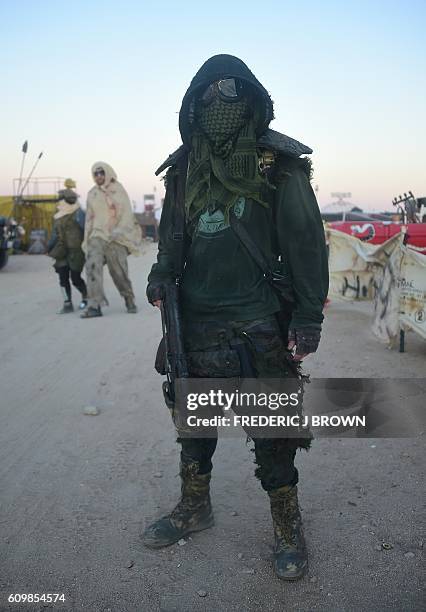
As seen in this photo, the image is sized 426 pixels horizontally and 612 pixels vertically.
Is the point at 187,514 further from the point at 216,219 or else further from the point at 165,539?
the point at 216,219

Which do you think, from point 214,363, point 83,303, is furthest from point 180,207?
point 83,303

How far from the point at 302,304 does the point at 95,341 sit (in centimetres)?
496

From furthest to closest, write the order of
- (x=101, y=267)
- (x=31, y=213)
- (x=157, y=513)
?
1. (x=31, y=213)
2. (x=101, y=267)
3. (x=157, y=513)

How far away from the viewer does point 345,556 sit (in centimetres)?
256

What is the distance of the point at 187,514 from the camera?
2773 millimetres

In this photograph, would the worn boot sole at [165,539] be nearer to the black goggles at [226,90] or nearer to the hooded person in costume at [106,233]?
the black goggles at [226,90]

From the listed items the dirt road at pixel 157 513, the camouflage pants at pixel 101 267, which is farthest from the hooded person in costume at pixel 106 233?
the dirt road at pixel 157 513

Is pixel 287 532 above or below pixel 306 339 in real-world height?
below

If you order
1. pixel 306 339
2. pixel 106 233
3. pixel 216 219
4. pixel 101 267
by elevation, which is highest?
pixel 216 219

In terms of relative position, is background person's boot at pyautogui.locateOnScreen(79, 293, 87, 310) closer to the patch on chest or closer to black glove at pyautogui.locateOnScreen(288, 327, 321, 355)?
the patch on chest

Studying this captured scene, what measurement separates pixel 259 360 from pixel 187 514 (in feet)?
3.14

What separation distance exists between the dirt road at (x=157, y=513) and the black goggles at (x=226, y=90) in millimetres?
2089

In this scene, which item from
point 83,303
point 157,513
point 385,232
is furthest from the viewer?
point 83,303

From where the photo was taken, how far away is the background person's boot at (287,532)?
8.00ft
